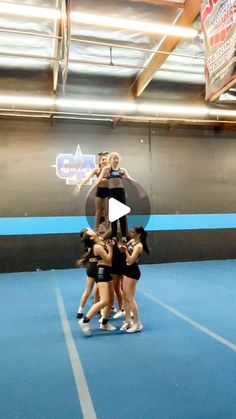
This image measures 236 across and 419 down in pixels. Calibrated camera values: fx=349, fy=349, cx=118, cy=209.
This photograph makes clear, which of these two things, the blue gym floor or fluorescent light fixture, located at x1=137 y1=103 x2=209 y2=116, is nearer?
the blue gym floor

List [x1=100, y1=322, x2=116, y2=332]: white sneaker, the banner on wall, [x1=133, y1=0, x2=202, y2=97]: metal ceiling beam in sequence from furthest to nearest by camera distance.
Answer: [x1=133, y1=0, x2=202, y2=97]: metal ceiling beam
[x1=100, y1=322, x2=116, y2=332]: white sneaker
the banner on wall

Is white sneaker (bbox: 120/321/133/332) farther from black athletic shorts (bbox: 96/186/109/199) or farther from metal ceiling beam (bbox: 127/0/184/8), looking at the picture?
metal ceiling beam (bbox: 127/0/184/8)

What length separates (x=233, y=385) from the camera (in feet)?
8.23

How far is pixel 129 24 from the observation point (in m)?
5.08

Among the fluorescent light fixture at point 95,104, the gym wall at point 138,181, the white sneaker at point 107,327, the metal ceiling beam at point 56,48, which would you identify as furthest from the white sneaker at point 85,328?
the gym wall at point 138,181

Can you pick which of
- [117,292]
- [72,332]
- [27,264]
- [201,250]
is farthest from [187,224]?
[72,332]

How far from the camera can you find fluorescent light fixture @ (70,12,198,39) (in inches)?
192

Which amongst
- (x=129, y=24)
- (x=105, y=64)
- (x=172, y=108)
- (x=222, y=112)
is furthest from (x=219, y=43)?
(x=222, y=112)

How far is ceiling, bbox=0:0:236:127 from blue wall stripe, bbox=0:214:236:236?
247 centimetres

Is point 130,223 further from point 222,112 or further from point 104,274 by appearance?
point 104,274

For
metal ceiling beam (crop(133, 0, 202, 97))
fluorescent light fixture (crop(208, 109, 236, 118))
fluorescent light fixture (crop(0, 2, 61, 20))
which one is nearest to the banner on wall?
metal ceiling beam (crop(133, 0, 202, 97))

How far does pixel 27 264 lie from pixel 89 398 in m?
6.18

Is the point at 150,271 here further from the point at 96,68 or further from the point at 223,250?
the point at 96,68

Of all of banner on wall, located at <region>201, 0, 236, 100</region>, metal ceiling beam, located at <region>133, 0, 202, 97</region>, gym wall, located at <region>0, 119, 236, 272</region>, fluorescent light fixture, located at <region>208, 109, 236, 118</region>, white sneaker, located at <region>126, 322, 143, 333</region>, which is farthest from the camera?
gym wall, located at <region>0, 119, 236, 272</region>
